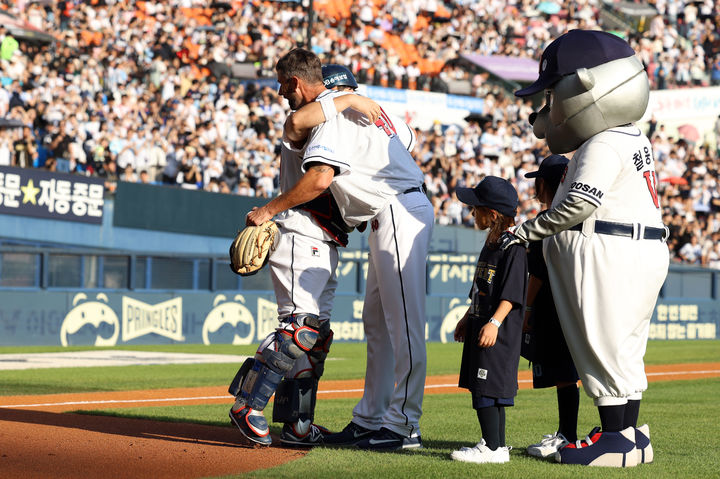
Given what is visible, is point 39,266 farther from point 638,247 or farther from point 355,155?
point 638,247

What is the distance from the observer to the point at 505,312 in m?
5.08

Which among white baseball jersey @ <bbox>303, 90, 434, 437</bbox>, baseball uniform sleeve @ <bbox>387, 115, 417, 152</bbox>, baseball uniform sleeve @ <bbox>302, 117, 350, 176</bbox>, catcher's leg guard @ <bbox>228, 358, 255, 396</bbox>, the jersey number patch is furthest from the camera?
baseball uniform sleeve @ <bbox>387, 115, 417, 152</bbox>

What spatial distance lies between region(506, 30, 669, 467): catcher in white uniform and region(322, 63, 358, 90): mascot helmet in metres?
1.29

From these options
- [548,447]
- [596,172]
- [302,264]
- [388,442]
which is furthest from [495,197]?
[388,442]

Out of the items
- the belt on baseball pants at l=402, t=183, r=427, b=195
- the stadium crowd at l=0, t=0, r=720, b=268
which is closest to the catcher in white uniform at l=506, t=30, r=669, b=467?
the belt on baseball pants at l=402, t=183, r=427, b=195

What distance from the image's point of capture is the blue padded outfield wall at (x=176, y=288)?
16375mm

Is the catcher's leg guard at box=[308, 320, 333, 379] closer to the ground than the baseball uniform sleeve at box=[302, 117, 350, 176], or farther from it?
closer to the ground

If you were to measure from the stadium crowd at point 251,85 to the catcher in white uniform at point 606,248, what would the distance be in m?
15.0

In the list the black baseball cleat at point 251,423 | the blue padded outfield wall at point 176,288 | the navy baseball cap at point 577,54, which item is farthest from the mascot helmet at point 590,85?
the blue padded outfield wall at point 176,288

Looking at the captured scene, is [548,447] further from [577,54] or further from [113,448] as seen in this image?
[113,448]

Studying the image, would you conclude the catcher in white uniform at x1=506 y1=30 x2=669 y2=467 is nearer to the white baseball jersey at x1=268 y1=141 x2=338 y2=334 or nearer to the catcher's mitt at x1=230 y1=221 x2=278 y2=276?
the white baseball jersey at x1=268 y1=141 x2=338 y2=334

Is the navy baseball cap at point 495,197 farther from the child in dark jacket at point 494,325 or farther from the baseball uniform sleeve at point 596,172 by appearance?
the baseball uniform sleeve at point 596,172

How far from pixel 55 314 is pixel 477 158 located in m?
Result: 11.4

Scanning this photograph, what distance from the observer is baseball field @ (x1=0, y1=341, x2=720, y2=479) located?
4.89 meters
